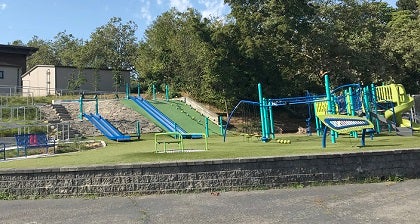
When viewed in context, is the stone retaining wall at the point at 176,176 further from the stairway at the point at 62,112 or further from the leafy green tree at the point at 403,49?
the leafy green tree at the point at 403,49

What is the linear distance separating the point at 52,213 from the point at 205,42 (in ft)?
76.8

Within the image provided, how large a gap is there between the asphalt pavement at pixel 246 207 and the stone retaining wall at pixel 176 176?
278 millimetres

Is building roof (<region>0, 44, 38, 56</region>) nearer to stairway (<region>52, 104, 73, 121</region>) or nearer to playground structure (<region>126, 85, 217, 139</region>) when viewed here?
playground structure (<region>126, 85, 217, 139</region>)

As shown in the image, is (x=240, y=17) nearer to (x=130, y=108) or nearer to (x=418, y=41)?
(x=130, y=108)

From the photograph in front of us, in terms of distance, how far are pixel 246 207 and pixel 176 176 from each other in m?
2.09

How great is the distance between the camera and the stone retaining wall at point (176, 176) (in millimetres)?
9289

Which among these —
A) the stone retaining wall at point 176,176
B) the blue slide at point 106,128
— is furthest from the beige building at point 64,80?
the stone retaining wall at point 176,176

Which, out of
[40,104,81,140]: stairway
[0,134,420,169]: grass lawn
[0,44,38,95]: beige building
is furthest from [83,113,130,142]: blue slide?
[0,44,38,95]: beige building

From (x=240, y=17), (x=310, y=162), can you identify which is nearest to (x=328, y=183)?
(x=310, y=162)

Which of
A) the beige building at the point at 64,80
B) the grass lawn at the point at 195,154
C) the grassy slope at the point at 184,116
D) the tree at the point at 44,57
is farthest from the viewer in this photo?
the tree at the point at 44,57

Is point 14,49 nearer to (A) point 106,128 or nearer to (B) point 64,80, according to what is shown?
(B) point 64,80

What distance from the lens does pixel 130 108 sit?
30422mm

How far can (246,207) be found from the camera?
7.78 m

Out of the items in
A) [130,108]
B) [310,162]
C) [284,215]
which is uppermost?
[130,108]
